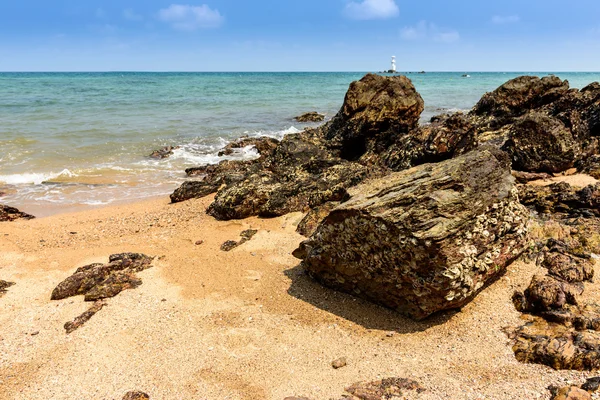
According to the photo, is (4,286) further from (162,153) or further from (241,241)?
(162,153)

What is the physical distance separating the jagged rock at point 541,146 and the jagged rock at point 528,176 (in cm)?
43

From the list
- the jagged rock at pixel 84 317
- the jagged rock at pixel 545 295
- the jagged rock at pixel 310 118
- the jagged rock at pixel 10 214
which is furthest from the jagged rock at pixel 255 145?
the jagged rock at pixel 545 295

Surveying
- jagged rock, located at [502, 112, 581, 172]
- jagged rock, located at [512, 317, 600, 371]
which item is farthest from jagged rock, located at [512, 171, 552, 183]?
jagged rock, located at [512, 317, 600, 371]

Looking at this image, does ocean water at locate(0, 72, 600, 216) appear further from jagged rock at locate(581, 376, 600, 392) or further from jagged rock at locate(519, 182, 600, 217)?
jagged rock at locate(581, 376, 600, 392)

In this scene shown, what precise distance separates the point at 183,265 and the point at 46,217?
6.22 m

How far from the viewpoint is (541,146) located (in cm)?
1089

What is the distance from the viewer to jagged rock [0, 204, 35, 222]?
1080 centimetres

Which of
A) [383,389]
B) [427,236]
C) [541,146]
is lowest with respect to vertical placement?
[383,389]

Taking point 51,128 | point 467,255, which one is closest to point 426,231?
point 467,255

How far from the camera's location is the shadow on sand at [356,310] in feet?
17.7

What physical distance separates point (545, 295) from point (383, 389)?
106 inches

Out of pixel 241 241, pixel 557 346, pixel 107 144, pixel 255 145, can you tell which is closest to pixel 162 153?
pixel 107 144

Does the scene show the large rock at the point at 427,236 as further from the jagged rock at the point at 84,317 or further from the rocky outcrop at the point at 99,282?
the jagged rock at the point at 84,317

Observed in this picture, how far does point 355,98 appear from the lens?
13.9 metres
